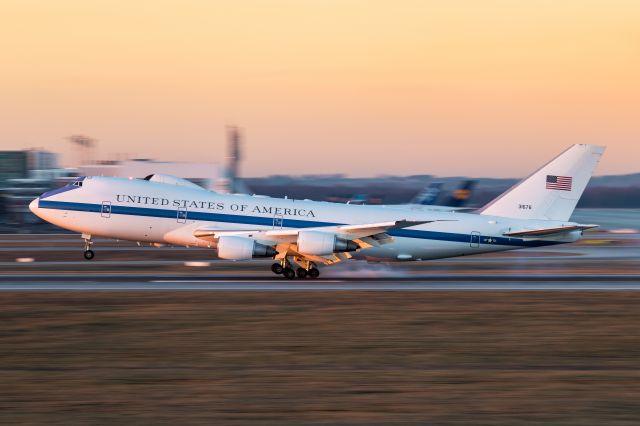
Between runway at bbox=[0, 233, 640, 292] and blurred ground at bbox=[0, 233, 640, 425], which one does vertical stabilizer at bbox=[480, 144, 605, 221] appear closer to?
runway at bbox=[0, 233, 640, 292]

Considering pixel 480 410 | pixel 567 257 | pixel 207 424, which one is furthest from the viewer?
pixel 567 257

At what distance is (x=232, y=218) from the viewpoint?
36938mm

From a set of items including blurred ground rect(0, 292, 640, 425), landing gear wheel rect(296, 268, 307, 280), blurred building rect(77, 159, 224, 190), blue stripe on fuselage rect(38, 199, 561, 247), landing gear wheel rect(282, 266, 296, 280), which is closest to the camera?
blurred ground rect(0, 292, 640, 425)

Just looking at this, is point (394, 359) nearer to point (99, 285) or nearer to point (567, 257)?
point (99, 285)

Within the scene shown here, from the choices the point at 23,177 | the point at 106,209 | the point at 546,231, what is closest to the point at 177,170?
the point at 23,177

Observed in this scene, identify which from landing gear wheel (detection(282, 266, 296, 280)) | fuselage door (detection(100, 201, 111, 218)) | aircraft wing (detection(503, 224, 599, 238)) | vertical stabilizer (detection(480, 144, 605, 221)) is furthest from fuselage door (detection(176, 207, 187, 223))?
vertical stabilizer (detection(480, 144, 605, 221))

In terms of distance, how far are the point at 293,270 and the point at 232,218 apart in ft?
11.9

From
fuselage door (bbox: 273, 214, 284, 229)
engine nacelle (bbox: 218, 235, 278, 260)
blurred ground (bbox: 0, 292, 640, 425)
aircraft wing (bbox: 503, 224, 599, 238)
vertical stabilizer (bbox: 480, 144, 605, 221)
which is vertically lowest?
blurred ground (bbox: 0, 292, 640, 425)

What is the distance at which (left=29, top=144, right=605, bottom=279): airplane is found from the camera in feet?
119

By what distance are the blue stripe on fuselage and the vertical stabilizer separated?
1379 millimetres

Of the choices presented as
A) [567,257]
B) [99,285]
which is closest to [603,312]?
[99,285]

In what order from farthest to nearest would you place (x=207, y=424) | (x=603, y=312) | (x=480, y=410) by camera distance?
(x=603, y=312) → (x=480, y=410) → (x=207, y=424)

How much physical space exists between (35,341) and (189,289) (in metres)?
11.5

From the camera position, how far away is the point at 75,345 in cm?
1941
